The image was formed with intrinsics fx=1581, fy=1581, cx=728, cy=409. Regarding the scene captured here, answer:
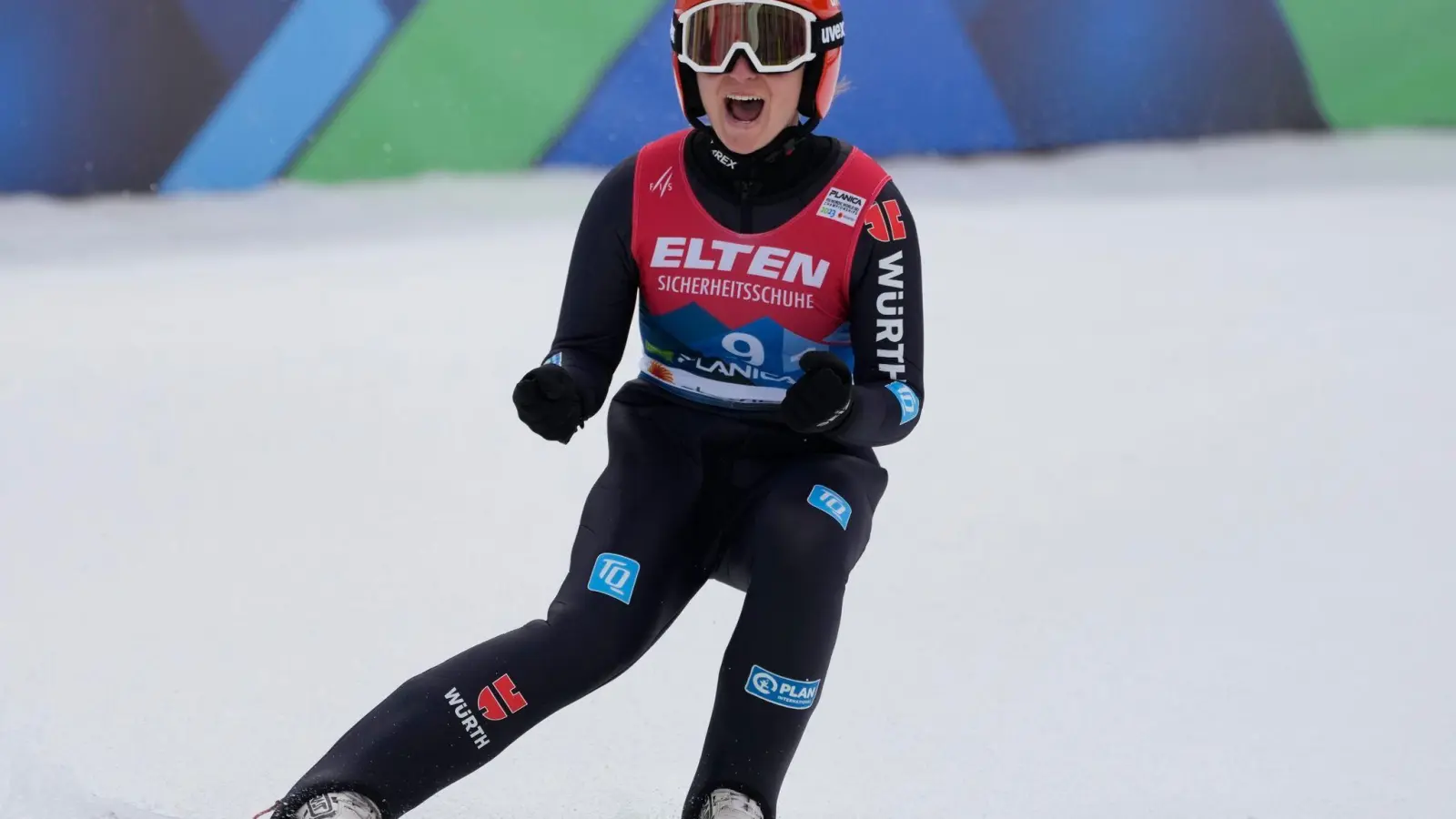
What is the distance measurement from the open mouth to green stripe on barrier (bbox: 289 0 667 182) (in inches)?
191

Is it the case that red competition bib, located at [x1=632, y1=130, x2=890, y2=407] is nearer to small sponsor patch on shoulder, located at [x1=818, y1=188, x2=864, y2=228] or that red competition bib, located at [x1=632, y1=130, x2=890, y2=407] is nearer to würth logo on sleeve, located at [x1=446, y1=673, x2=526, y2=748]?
small sponsor patch on shoulder, located at [x1=818, y1=188, x2=864, y2=228]

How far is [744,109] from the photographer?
2584 mm

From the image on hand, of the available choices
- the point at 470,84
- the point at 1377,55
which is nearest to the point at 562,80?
the point at 470,84

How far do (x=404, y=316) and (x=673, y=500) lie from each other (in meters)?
3.56

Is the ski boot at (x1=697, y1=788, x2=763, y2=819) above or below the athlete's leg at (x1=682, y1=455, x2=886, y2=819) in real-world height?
below

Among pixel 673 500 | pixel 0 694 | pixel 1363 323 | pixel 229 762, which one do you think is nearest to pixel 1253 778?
pixel 673 500

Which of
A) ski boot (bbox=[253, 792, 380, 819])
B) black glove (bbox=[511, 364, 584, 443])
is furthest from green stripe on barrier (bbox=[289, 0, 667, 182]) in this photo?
ski boot (bbox=[253, 792, 380, 819])

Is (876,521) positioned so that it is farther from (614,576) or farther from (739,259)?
(614,576)

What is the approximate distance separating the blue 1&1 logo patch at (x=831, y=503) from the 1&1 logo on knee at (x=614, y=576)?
292 mm

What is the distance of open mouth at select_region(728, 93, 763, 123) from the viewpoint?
258 centimetres

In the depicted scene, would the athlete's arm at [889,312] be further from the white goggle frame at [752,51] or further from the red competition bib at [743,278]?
the white goggle frame at [752,51]

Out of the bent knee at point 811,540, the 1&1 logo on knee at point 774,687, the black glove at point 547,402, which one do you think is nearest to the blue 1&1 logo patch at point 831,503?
the bent knee at point 811,540

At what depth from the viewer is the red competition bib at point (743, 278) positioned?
8.54 feet

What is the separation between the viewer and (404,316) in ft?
19.4
